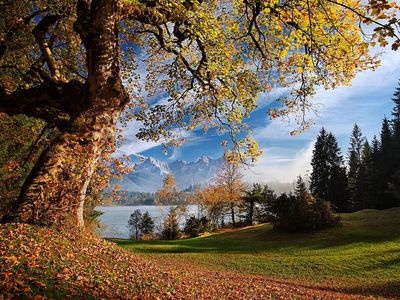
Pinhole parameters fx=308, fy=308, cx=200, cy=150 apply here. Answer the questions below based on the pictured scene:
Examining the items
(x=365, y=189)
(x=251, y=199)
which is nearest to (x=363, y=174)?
(x=365, y=189)

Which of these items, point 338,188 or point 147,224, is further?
point 147,224

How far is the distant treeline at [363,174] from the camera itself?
4416 centimetres

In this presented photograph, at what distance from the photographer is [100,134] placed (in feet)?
24.4

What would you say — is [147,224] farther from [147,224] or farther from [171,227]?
[171,227]

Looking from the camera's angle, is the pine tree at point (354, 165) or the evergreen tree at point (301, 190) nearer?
the evergreen tree at point (301, 190)

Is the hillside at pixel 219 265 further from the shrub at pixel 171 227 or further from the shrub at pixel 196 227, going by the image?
the shrub at pixel 171 227

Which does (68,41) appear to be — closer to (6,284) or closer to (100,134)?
(100,134)

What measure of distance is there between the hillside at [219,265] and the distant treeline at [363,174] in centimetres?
1293

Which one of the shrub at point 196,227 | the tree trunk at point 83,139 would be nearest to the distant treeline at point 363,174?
the shrub at point 196,227

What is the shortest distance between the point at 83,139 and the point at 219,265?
15.5 meters

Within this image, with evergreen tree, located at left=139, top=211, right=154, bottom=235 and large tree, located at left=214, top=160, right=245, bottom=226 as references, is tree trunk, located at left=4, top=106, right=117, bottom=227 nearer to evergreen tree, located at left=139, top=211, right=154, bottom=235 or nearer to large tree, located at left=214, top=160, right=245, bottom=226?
large tree, located at left=214, top=160, right=245, bottom=226

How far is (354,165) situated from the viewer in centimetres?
6278

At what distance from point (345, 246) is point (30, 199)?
2244 centimetres

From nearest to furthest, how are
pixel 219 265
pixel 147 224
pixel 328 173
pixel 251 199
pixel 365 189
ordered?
1. pixel 219 265
2. pixel 365 189
3. pixel 251 199
4. pixel 328 173
5. pixel 147 224
